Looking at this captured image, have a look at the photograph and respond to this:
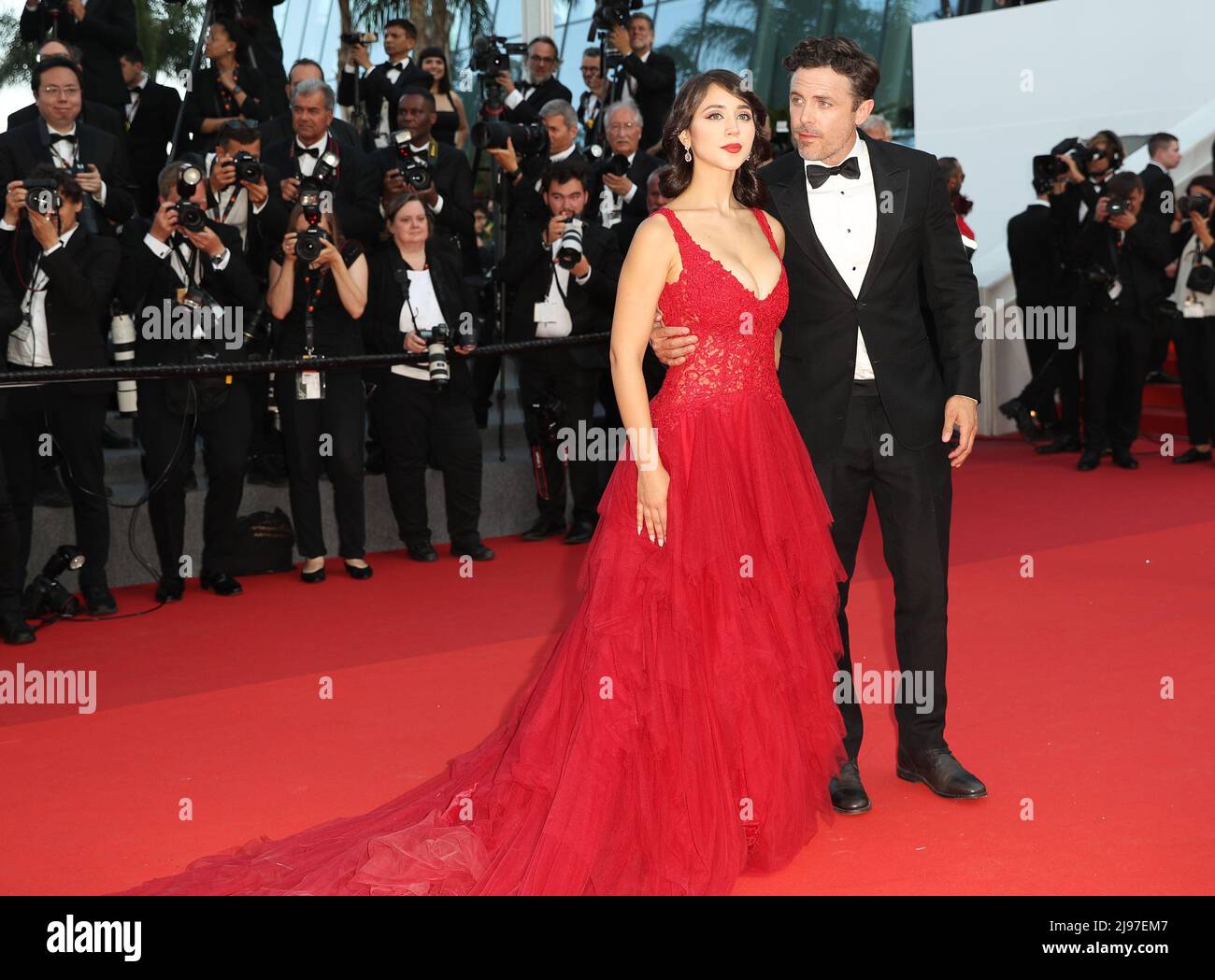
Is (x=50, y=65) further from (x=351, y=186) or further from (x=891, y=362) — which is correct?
(x=891, y=362)

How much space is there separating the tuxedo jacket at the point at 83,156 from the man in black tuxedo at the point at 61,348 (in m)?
0.40

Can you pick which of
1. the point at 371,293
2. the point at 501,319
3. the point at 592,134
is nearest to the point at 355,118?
the point at 592,134

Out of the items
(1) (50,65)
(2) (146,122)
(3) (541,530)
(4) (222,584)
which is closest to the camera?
(4) (222,584)

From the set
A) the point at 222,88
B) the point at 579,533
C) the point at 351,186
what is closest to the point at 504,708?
the point at 579,533

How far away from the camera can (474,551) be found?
23.3 feet

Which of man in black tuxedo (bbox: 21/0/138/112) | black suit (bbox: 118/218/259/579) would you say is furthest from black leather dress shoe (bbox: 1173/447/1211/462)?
man in black tuxedo (bbox: 21/0/138/112)

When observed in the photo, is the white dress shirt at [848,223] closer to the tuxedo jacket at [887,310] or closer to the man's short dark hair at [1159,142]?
the tuxedo jacket at [887,310]

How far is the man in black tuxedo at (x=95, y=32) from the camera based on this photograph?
791 centimetres

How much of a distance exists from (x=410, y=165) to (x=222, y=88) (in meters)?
1.58

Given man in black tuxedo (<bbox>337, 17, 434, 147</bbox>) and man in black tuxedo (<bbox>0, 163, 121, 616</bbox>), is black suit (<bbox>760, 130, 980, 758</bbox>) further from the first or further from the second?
man in black tuxedo (<bbox>337, 17, 434, 147</bbox>)

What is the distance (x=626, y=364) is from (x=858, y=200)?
0.72m

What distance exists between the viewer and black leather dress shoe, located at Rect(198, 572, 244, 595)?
638 cm

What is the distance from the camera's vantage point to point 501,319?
7891mm

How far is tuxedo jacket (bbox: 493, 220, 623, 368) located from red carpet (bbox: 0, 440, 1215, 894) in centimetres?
108
